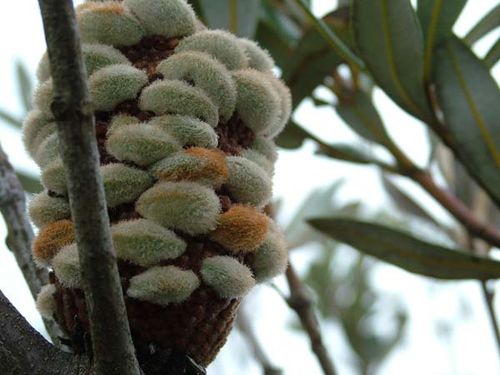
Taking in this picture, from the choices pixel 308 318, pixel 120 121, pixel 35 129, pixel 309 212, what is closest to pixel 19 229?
pixel 35 129

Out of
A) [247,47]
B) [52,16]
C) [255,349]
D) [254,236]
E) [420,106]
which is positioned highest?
[52,16]

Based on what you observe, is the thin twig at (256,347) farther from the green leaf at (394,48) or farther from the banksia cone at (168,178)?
the banksia cone at (168,178)

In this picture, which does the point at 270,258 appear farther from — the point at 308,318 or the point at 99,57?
the point at 308,318

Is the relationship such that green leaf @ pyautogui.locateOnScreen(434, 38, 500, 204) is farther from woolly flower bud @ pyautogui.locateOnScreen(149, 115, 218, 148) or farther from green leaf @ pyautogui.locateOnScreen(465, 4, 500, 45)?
woolly flower bud @ pyautogui.locateOnScreen(149, 115, 218, 148)

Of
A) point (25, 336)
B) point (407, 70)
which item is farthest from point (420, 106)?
point (25, 336)

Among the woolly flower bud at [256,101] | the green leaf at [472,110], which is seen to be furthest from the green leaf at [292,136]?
the woolly flower bud at [256,101]

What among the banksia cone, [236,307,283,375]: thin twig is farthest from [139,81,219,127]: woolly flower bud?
[236,307,283,375]: thin twig

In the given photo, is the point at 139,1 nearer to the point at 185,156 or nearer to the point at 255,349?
the point at 185,156
